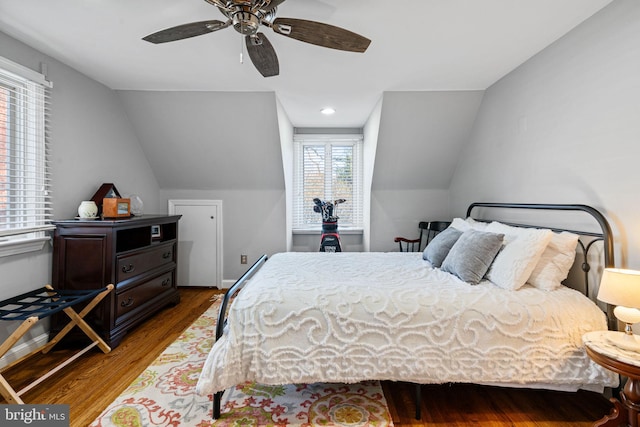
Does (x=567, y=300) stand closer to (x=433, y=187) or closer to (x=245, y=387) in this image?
(x=245, y=387)

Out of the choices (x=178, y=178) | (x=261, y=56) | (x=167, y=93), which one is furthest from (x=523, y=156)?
(x=178, y=178)

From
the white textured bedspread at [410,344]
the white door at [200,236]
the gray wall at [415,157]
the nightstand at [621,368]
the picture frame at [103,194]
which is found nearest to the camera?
the nightstand at [621,368]

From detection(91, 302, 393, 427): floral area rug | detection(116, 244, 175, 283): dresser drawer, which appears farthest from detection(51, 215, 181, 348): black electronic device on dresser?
detection(91, 302, 393, 427): floral area rug

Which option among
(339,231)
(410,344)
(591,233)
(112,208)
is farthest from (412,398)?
(112,208)

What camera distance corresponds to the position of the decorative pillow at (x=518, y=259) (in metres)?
1.79

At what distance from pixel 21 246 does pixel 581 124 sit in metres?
4.13

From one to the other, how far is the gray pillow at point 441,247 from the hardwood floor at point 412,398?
0.91m

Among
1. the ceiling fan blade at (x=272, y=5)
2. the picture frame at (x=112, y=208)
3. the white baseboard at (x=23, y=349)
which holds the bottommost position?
the white baseboard at (x=23, y=349)

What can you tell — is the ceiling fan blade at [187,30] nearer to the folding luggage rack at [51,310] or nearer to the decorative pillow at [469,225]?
the folding luggage rack at [51,310]

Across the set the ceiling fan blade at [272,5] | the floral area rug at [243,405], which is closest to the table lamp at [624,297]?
the floral area rug at [243,405]

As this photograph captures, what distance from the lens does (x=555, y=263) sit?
1848 mm

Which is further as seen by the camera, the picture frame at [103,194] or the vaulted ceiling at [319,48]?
the picture frame at [103,194]

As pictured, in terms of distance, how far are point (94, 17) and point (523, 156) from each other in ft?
11.2

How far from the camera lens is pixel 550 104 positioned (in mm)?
2191
